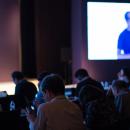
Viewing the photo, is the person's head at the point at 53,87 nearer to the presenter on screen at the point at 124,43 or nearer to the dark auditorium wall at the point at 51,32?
the presenter on screen at the point at 124,43

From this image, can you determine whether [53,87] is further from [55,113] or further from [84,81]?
[84,81]

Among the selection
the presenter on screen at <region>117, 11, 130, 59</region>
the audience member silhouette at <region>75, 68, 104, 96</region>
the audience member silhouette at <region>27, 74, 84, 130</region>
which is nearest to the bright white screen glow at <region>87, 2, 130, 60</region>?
the presenter on screen at <region>117, 11, 130, 59</region>

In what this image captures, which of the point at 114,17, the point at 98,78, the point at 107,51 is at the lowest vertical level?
the point at 98,78

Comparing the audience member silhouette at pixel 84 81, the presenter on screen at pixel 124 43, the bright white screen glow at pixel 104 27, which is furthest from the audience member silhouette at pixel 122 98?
the presenter on screen at pixel 124 43

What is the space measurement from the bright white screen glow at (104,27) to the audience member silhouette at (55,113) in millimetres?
5281

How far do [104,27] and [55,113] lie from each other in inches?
218

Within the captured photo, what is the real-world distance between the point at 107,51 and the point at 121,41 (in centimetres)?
41

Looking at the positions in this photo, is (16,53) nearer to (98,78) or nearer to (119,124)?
(98,78)

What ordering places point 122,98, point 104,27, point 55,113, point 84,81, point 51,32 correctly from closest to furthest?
point 55,113 < point 122,98 < point 84,81 < point 104,27 < point 51,32

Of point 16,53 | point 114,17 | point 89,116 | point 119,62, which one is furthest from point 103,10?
point 89,116

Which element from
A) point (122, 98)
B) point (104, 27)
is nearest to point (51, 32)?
point (104, 27)

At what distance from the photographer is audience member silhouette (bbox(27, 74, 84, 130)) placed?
245cm

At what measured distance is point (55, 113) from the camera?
8.11 ft

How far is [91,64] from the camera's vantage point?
810 cm
